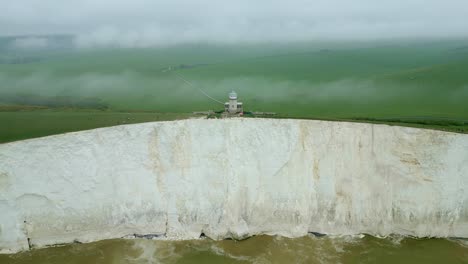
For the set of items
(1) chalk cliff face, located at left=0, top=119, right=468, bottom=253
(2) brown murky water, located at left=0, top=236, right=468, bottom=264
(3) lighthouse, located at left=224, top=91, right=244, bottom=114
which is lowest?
(2) brown murky water, located at left=0, top=236, right=468, bottom=264

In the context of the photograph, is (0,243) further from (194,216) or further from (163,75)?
(163,75)

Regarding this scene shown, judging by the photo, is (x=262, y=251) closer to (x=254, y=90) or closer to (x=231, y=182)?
(x=231, y=182)

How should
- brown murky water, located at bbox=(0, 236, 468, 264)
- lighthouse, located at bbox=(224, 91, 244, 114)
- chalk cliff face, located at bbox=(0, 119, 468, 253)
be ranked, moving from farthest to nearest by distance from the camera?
lighthouse, located at bbox=(224, 91, 244, 114), chalk cliff face, located at bbox=(0, 119, 468, 253), brown murky water, located at bbox=(0, 236, 468, 264)

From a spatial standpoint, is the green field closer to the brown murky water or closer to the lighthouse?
the lighthouse

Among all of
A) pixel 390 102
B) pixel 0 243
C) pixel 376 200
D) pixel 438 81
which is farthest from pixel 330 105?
pixel 0 243

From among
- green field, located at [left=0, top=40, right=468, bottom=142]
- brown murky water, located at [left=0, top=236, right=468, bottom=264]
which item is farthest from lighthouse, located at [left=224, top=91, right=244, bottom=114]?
brown murky water, located at [left=0, top=236, right=468, bottom=264]

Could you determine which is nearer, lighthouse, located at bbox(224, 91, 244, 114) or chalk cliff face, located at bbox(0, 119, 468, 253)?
chalk cliff face, located at bbox(0, 119, 468, 253)

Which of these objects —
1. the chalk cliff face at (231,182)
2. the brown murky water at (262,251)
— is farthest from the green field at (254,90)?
the brown murky water at (262,251)
